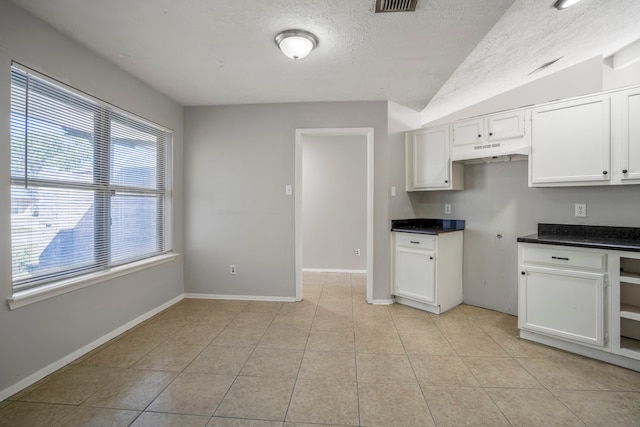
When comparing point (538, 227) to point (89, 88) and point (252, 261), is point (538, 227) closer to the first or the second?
point (252, 261)

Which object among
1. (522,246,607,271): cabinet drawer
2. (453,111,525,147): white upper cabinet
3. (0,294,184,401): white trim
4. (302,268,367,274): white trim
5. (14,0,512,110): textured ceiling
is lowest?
(0,294,184,401): white trim

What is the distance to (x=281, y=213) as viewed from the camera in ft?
11.0

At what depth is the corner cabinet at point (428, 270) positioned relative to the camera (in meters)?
2.91

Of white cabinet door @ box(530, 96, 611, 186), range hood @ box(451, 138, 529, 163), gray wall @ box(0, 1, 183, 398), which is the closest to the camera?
gray wall @ box(0, 1, 183, 398)

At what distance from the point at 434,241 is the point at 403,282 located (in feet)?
2.03

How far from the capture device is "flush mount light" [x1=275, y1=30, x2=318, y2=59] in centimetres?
192

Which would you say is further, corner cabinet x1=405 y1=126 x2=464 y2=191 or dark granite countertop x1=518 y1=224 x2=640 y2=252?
corner cabinet x1=405 y1=126 x2=464 y2=191

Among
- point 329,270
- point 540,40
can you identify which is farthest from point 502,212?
point 329,270

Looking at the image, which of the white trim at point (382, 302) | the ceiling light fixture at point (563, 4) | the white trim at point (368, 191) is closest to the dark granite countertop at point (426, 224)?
the white trim at point (368, 191)

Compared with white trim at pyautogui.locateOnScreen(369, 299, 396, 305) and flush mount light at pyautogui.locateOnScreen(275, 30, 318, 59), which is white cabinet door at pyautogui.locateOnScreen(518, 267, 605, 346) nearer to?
white trim at pyautogui.locateOnScreen(369, 299, 396, 305)

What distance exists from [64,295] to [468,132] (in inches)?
152

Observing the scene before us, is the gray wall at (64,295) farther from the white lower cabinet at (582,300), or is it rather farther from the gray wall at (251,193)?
the white lower cabinet at (582,300)

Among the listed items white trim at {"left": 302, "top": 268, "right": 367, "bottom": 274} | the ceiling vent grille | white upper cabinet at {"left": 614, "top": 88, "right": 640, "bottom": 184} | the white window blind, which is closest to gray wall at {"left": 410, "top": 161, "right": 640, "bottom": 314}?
white upper cabinet at {"left": 614, "top": 88, "right": 640, "bottom": 184}

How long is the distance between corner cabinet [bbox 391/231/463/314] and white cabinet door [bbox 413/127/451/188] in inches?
25.1
